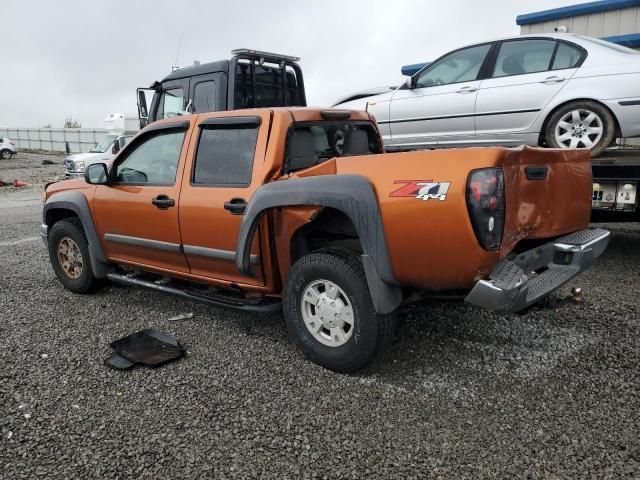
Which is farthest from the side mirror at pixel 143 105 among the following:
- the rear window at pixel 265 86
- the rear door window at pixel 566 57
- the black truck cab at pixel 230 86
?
the rear door window at pixel 566 57

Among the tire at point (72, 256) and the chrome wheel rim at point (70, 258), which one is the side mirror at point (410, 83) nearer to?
the tire at point (72, 256)

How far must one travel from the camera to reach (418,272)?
9.51 ft

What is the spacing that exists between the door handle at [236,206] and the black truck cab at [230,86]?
5.58 metres

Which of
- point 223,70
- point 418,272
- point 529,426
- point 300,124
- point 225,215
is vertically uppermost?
point 223,70

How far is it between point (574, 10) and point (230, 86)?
750 cm

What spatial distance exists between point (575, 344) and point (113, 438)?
299 cm

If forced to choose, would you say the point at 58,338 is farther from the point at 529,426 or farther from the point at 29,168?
the point at 29,168

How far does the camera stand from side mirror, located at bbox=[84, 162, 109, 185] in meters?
4.64

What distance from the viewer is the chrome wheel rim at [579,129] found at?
5.55 meters

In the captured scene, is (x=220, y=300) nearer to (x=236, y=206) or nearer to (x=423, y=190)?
(x=236, y=206)

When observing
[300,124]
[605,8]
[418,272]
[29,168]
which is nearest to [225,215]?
[300,124]

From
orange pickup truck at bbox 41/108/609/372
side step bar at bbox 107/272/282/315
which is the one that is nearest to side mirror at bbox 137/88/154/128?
orange pickup truck at bbox 41/108/609/372

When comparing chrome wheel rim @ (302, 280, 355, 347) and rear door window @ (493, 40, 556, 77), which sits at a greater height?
rear door window @ (493, 40, 556, 77)

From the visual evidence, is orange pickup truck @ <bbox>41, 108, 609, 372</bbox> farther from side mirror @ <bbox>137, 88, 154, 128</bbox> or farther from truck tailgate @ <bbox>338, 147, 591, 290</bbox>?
side mirror @ <bbox>137, 88, 154, 128</bbox>
